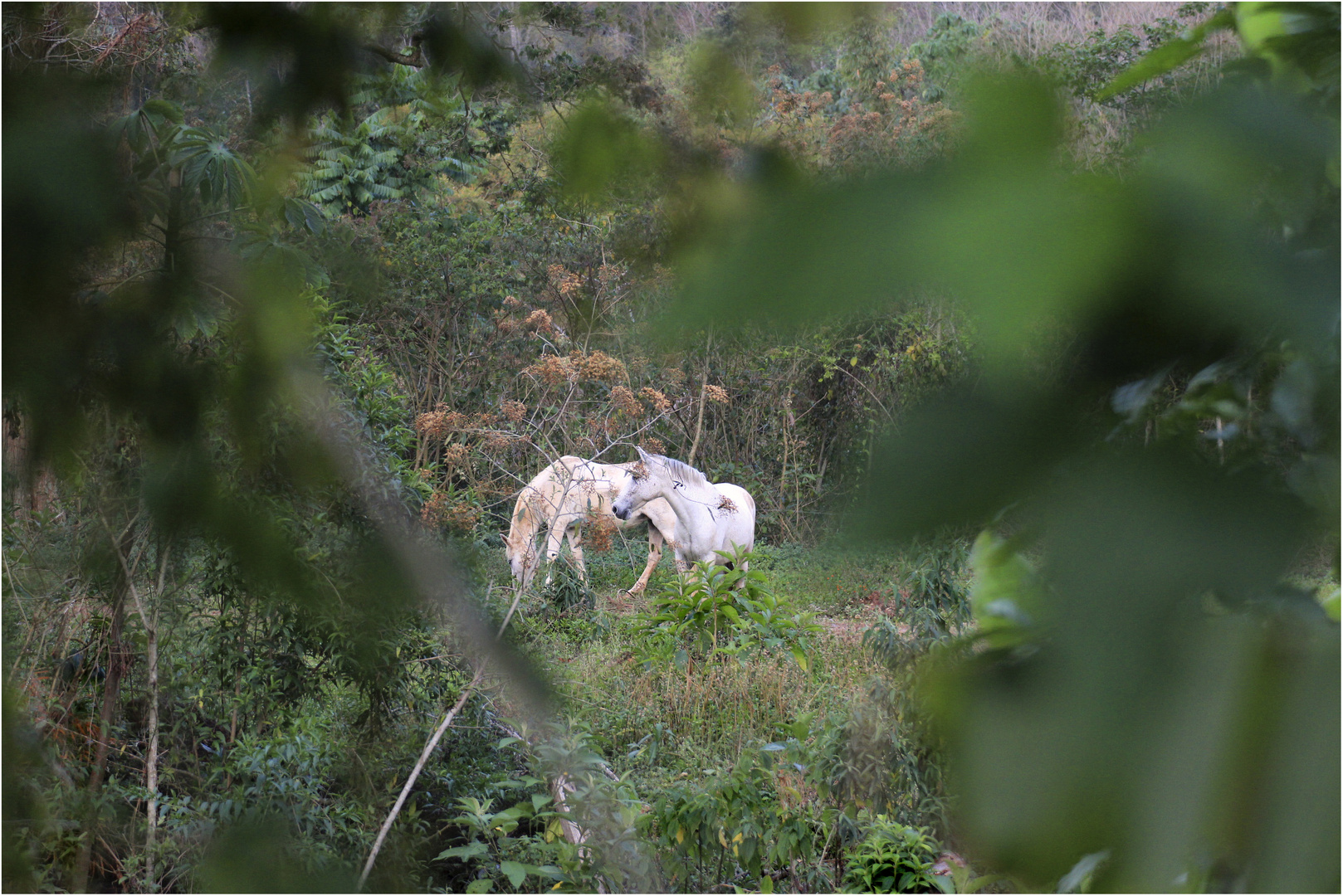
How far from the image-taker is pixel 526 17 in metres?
1.04

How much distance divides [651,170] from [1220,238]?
0.59 metres

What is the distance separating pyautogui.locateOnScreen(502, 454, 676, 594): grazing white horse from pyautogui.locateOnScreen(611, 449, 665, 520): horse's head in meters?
0.05

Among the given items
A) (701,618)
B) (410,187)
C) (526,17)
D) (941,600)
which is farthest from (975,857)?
(410,187)

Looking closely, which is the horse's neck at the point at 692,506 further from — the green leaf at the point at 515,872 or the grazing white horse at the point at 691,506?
the green leaf at the point at 515,872

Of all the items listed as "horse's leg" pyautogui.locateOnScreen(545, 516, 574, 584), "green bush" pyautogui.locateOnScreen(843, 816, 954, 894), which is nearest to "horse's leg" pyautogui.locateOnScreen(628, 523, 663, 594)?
"horse's leg" pyautogui.locateOnScreen(545, 516, 574, 584)

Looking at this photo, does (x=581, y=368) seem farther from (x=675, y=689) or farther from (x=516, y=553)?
(x=516, y=553)

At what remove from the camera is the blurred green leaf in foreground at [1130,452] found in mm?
125

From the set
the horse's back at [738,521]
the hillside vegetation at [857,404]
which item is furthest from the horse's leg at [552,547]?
the hillside vegetation at [857,404]

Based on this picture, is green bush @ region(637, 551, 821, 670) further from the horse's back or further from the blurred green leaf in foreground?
the blurred green leaf in foreground

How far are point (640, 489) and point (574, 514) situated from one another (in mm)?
356

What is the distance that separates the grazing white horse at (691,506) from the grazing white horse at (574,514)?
78 mm

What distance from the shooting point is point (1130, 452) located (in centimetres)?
15

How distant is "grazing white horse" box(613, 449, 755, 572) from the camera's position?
4.27m

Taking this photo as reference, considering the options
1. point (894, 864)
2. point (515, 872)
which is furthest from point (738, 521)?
point (515, 872)
